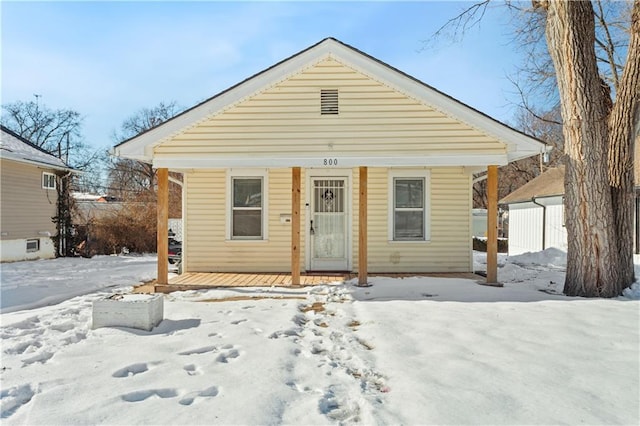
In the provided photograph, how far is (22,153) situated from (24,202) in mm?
1756

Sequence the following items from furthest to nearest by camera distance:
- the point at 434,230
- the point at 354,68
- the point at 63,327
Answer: the point at 434,230 → the point at 354,68 → the point at 63,327

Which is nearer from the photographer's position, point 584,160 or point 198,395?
point 198,395

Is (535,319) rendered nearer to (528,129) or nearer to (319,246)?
(319,246)

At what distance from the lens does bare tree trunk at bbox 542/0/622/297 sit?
6438mm

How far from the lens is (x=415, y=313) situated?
5.22m

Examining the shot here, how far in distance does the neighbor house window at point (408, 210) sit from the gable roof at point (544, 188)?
28.2 feet

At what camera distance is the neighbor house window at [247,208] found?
8.73 meters

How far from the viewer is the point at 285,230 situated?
876cm

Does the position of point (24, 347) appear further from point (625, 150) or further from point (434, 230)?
point (625, 150)

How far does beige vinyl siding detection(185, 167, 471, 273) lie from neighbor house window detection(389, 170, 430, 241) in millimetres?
151

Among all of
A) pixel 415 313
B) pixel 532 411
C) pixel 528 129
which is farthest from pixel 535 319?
pixel 528 129

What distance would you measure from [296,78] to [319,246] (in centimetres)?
369

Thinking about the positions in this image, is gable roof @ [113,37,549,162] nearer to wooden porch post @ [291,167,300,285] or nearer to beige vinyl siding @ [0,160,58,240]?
wooden porch post @ [291,167,300,285]

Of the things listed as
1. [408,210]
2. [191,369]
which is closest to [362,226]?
[408,210]
